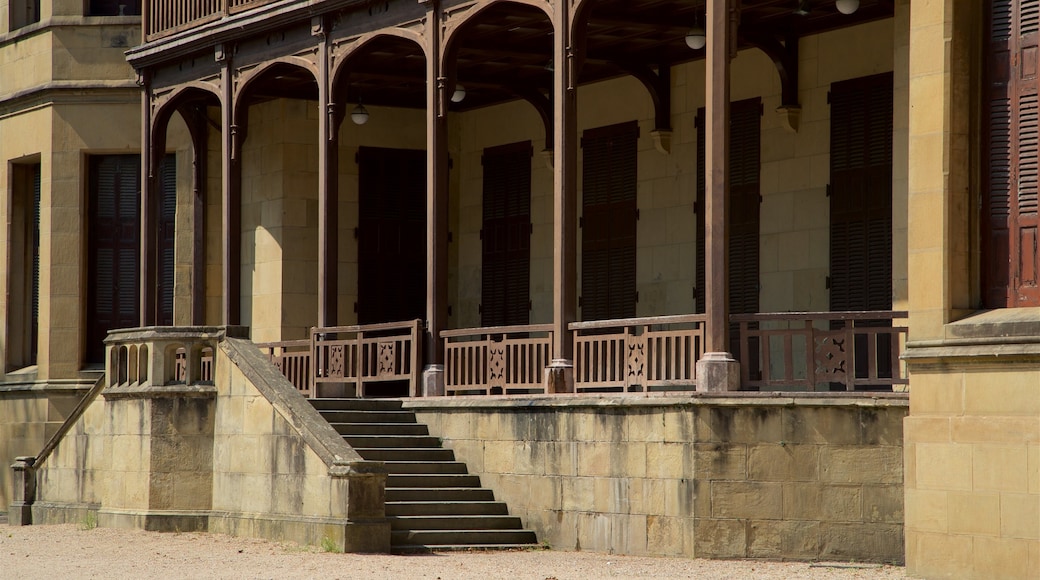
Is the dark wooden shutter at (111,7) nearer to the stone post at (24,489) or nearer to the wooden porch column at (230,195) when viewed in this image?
the wooden porch column at (230,195)

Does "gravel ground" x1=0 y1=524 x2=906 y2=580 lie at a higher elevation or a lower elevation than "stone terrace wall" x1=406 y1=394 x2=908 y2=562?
lower

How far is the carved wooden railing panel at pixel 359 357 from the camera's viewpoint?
61.3 ft

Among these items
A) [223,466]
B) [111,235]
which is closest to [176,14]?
[111,235]

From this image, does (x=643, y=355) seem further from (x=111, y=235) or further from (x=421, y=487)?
(x=111, y=235)

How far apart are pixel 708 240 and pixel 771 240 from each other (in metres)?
4.30

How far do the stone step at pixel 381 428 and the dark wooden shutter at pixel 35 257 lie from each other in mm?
9421

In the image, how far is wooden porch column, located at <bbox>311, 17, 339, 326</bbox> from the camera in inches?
792

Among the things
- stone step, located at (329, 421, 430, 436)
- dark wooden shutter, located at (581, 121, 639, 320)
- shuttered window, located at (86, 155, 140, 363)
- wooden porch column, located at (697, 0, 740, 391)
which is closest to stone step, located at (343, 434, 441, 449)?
stone step, located at (329, 421, 430, 436)

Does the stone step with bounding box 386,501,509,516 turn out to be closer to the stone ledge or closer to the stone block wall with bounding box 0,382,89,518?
the stone ledge

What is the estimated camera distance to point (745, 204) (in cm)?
1977

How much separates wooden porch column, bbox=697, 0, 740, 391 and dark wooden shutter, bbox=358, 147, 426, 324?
9.26 metres

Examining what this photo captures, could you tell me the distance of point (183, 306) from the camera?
24.3m

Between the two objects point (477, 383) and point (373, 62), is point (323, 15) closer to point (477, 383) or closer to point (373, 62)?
point (373, 62)

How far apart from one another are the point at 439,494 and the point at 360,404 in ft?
6.68
